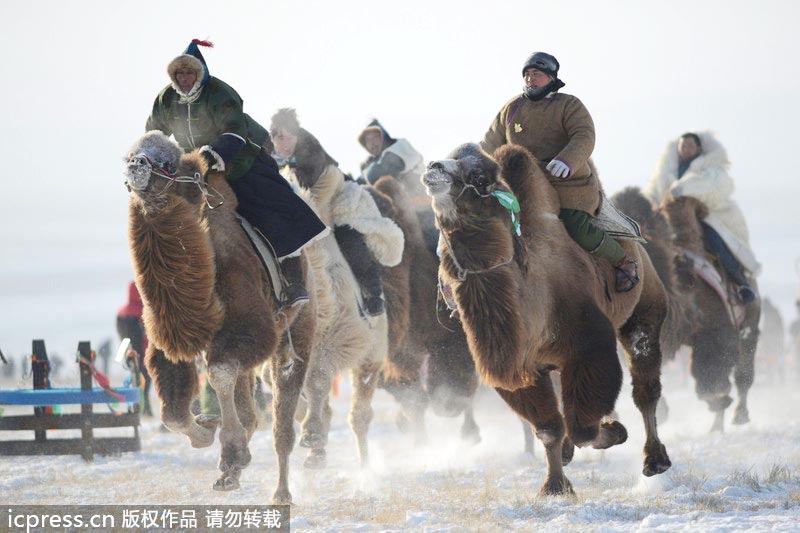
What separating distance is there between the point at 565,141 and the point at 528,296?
129 centimetres

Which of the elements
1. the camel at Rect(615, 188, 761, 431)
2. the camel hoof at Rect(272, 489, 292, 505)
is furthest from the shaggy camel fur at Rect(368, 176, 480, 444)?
the camel hoof at Rect(272, 489, 292, 505)

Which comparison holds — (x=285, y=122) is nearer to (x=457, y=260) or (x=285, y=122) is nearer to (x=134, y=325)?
(x=457, y=260)

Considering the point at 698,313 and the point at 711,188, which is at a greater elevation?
the point at 711,188

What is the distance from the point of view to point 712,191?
40.4 feet

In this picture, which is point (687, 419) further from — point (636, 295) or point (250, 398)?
point (250, 398)

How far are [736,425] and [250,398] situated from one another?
7.95m

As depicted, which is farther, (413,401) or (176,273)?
(413,401)

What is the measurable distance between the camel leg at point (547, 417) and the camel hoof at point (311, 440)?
1.76m

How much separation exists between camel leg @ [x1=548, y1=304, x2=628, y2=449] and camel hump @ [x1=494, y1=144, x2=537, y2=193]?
918 mm

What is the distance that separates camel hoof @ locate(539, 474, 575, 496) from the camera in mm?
7453

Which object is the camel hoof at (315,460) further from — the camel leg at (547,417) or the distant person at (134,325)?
the distant person at (134,325)

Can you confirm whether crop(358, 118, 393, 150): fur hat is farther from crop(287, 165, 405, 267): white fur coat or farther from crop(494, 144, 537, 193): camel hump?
crop(494, 144, 537, 193): camel hump

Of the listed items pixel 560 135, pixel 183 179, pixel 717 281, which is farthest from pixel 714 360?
pixel 183 179

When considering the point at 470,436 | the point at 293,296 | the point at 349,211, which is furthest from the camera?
the point at 470,436
